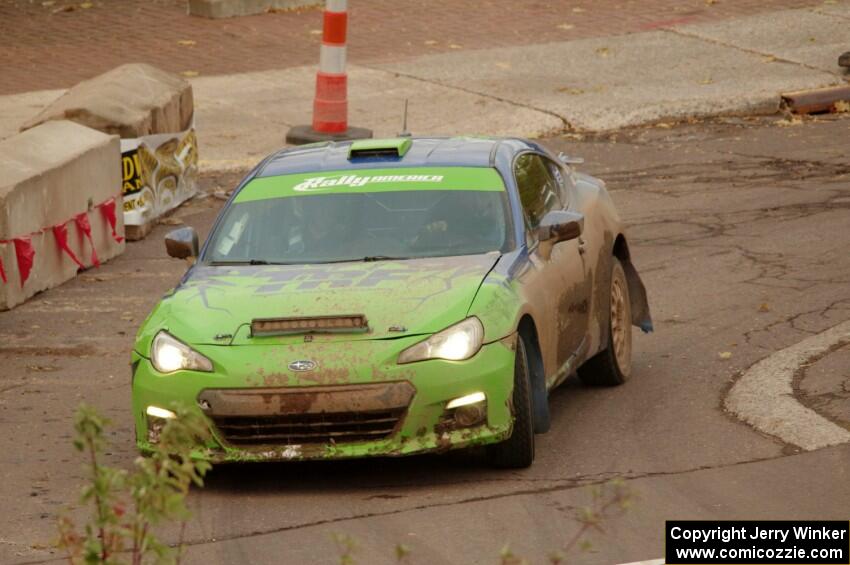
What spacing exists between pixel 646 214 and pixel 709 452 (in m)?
6.27

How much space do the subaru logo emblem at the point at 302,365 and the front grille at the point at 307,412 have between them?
0.26ft

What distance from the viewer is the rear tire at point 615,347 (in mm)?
9812

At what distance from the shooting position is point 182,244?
8.96m

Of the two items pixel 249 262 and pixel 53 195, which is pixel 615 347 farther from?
pixel 53 195

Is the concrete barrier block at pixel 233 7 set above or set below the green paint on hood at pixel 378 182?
below

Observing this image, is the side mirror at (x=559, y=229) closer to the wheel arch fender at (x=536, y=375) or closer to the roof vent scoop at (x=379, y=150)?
the wheel arch fender at (x=536, y=375)

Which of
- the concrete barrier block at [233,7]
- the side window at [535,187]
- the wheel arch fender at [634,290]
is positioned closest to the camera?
the side window at [535,187]

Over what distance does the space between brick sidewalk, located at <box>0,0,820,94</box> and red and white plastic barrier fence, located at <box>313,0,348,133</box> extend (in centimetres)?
310

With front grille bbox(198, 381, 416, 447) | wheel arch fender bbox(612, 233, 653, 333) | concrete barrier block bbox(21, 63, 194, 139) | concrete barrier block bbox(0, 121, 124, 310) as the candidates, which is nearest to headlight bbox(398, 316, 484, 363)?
front grille bbox(198, 381, 416, 447)

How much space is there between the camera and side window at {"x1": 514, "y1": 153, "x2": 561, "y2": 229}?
30.2 feet

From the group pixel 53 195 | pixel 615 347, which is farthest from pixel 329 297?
pixel 53 195

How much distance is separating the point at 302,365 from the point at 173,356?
63cm

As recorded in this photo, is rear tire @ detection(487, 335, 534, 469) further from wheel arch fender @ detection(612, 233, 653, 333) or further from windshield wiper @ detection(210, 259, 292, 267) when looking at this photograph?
wheel arch fender @ detection(612, 233, 653, 333)

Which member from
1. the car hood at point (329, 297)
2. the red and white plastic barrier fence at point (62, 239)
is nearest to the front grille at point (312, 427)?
the car hood at point (329, 297)
